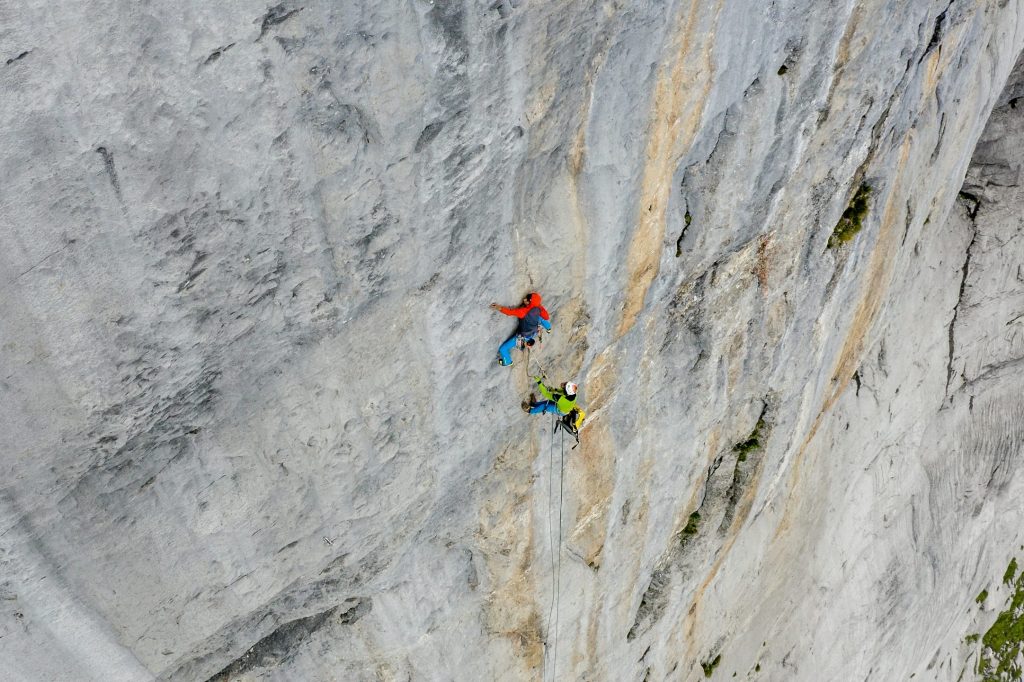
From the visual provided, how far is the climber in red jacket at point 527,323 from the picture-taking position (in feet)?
19.4

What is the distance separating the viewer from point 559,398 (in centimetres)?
656

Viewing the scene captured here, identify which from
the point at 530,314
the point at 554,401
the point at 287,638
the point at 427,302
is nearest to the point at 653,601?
the point at 554,401

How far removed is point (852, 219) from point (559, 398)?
417cm

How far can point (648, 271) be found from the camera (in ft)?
21.9

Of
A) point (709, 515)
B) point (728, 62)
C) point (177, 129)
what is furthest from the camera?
point (709, 515)

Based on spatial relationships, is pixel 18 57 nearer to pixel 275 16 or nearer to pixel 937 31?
pixel 275 16

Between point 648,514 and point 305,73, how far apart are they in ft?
19.6

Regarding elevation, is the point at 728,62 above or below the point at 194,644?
above

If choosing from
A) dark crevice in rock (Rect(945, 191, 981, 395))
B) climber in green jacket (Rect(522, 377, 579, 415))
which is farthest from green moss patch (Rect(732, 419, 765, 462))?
dark crevice in rock (Rect(945, 191, 981, 395))

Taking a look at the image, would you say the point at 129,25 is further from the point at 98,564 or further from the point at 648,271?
the point at 648,271

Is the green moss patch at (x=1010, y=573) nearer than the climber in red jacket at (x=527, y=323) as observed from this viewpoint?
No

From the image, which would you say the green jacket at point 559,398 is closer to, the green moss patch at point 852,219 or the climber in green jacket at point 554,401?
the climber in green jacket at point 554,401

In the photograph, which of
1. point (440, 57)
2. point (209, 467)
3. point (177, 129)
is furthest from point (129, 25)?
point (209, 467)

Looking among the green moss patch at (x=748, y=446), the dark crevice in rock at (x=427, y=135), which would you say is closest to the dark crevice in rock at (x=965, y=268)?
the green moss patch at (x=748, y=446)
